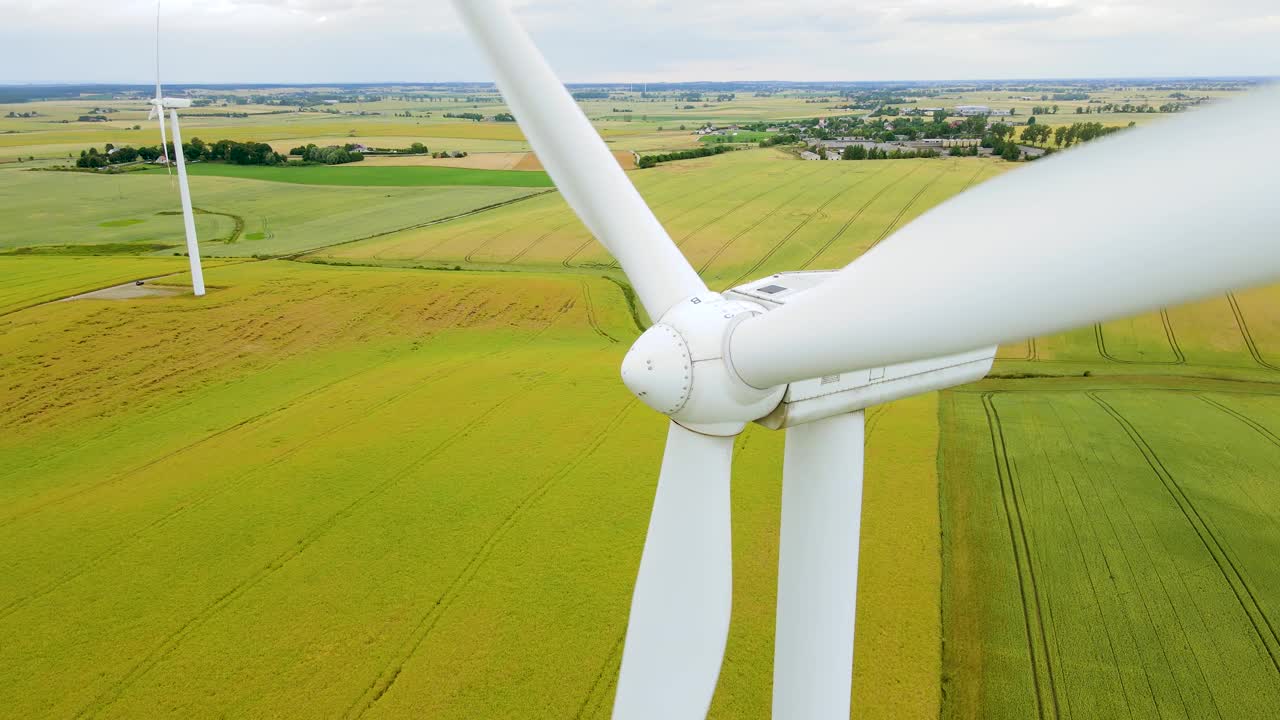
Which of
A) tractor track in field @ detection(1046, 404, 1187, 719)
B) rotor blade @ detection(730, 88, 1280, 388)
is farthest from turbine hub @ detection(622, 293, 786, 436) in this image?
tractor track in field @ detection(1046, 404, 1187, 719)

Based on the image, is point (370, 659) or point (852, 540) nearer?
point (852, 540)

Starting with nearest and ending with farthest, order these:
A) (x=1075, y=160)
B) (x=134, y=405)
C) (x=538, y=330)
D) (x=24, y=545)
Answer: (x=1075, y=160) → (x=24, y=545) → (x=134, y=405) → (x=538, y=330)

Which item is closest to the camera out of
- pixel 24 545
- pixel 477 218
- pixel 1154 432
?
pixel 24 545


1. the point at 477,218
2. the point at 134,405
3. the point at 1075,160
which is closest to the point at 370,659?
the point at 1075,160

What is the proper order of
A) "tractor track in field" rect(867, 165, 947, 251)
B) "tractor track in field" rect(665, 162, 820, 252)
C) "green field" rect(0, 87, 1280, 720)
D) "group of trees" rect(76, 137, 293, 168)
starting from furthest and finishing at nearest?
1. "group of trees" rect(76, 137, 293, 168)
2. "tractor track in field" rect(665, 162, 820, 252)
3. "tractor track in field" rect(867, 165, 947, 251)
4. "green field" rect(0, 87, 1280, 720)

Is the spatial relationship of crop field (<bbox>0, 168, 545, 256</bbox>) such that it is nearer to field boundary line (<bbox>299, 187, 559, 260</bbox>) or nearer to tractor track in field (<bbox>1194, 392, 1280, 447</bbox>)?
field boundary line (<bbox>299, 187, 559, 260</bbox>)

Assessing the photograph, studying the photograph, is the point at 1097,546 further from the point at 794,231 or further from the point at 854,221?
the point at 854,221

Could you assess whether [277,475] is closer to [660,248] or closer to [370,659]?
[370,659]
